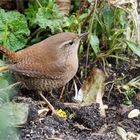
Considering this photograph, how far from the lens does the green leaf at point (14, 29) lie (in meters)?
4.26

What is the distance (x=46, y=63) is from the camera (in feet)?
12.4

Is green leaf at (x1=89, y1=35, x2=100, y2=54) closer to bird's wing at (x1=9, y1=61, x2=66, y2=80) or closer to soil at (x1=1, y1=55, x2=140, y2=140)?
soil at (x1=1, y1=55, x2=140, y2=140)

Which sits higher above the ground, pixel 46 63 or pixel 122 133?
pixel 46 63

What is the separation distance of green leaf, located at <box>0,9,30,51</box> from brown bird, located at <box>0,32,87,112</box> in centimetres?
39

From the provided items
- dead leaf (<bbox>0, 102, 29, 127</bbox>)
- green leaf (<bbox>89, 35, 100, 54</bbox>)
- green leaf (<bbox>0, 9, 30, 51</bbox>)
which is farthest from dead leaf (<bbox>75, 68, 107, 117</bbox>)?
dead leaf (<bbox>0, 102, 29, 127</bbox>)

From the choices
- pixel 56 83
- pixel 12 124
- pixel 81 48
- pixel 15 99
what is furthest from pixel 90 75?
pixel 12 124

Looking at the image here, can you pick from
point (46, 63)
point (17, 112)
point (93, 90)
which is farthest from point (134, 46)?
point (17, 112)

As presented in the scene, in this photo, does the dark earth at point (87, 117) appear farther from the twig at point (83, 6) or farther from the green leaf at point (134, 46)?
the twig at point (83, 6)

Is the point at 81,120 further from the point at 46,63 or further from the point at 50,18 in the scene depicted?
the point at 50,18

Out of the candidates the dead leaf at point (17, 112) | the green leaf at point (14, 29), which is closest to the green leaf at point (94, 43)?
the green leaf at point (14, 29)

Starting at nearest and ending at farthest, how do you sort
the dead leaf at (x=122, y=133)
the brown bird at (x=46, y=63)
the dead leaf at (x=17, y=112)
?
the dead leaf at (x=17, y=112)
the dead leaf at (x=122, y=133)
the brown bird at (x=46, y=63)

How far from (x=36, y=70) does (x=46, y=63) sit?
0.09 m

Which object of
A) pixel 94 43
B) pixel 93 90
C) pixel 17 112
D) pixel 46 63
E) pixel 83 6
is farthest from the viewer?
pixel 83 6

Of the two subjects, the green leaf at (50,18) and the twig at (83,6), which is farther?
the twig at (83,6)
